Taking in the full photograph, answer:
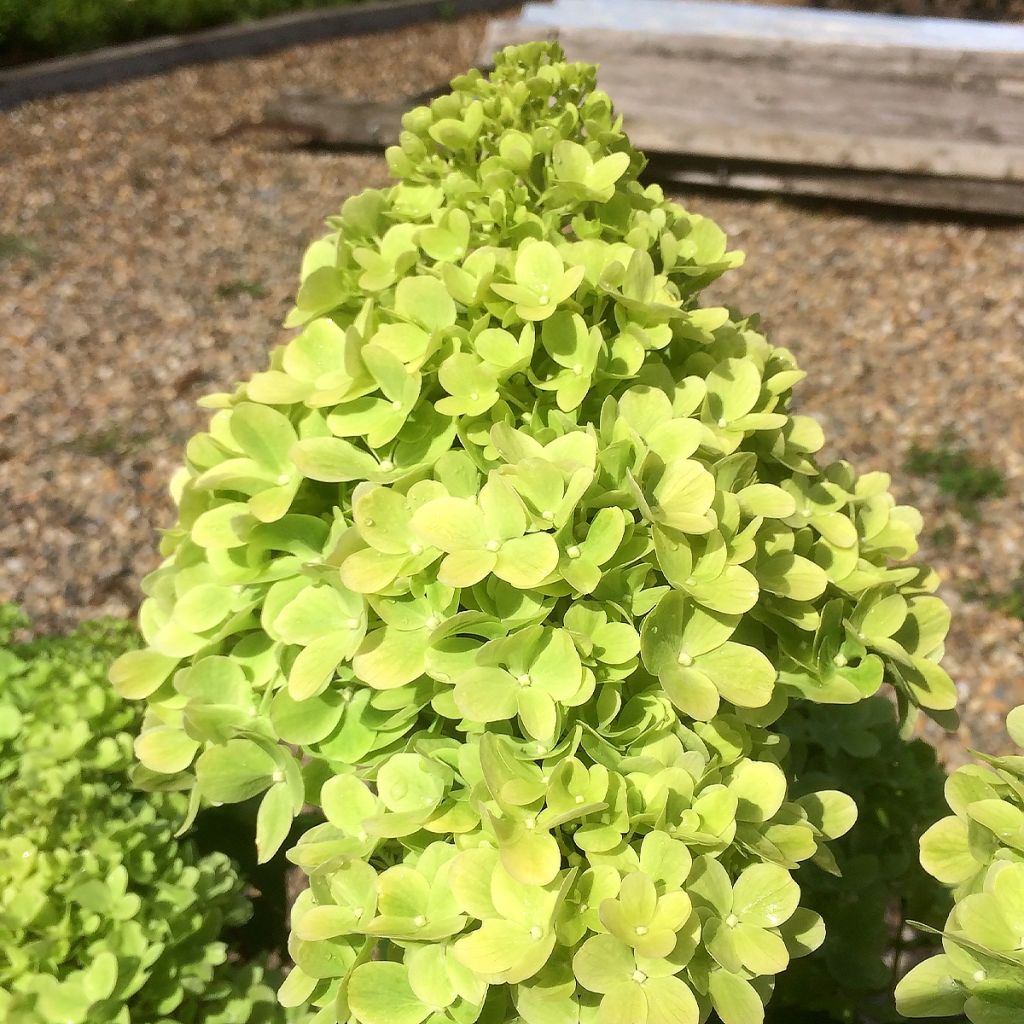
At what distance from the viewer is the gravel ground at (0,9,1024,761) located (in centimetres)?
318

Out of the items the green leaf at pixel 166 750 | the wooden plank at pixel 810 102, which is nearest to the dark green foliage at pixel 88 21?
the wooden plank at pixel 810 102

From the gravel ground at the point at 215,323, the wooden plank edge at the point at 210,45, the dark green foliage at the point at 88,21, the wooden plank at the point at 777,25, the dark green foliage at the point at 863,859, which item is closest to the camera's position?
the dark green foliage at the point at 863,859

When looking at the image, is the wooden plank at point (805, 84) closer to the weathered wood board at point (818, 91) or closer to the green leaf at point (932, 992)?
the weathered wood board at point (818, 91)

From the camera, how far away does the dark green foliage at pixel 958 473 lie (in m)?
3.41

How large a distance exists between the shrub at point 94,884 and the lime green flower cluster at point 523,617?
0.13 meters

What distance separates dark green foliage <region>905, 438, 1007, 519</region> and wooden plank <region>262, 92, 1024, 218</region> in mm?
1819

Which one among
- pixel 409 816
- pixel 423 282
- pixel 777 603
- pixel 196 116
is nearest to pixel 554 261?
pixel 423 282

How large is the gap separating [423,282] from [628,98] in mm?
4734

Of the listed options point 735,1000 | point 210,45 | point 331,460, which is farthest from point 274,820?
point 210,45

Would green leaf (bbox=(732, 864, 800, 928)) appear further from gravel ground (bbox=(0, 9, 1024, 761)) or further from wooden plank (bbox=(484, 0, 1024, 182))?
wooden plank (bbox=(484, 0, 1024, 182))

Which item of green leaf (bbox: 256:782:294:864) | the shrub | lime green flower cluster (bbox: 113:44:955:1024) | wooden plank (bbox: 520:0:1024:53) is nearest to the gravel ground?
wooden plank (bbox: 520:0:1024:53)

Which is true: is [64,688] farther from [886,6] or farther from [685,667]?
[886,6]

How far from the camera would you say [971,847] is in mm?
886

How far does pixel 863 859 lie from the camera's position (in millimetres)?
1523
